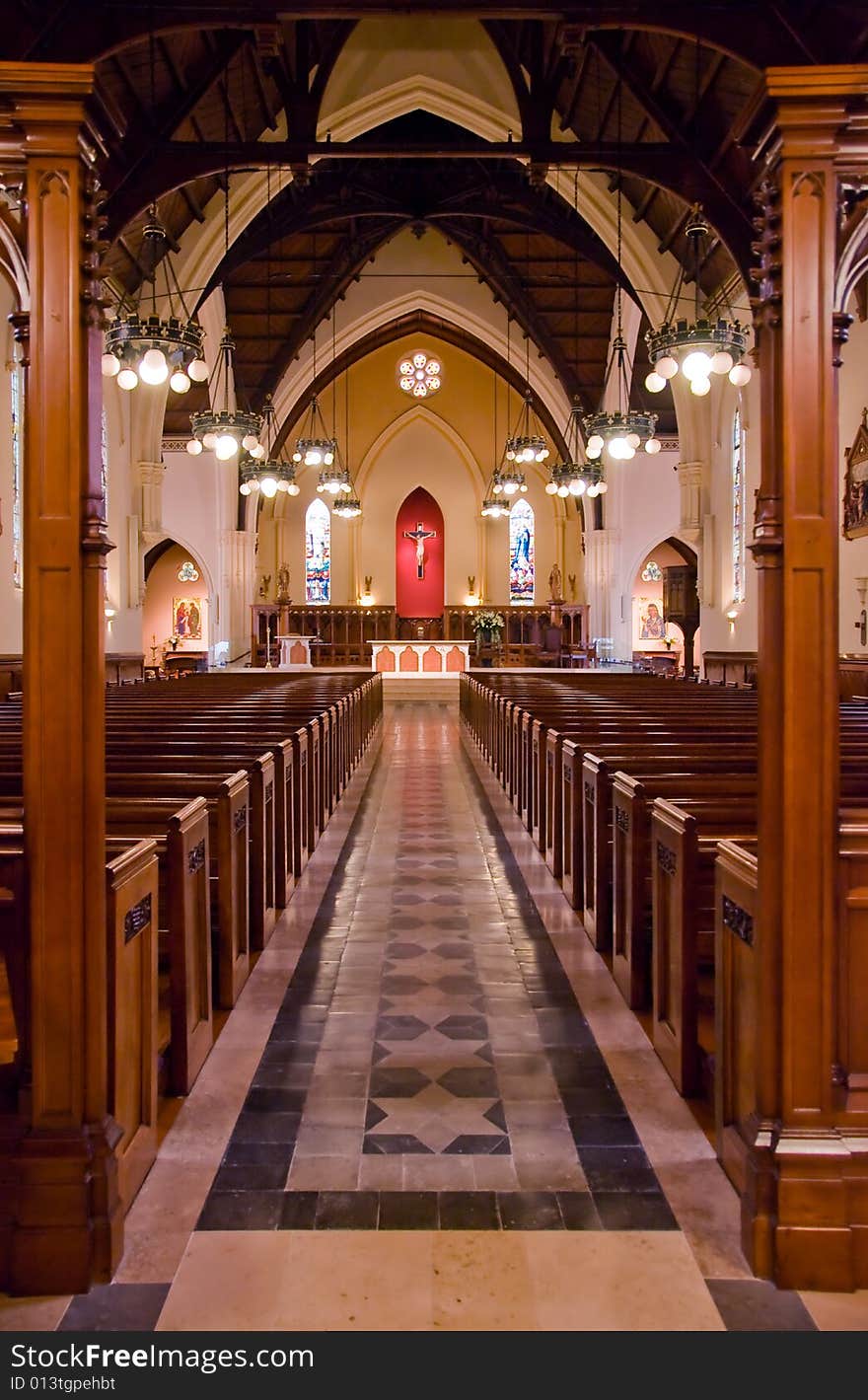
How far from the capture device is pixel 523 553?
2931 centimetres

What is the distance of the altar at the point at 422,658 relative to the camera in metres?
24.4

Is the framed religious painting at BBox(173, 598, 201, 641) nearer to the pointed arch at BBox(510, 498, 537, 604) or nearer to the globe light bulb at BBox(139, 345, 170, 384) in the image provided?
the pointed arch at BBox(510, 498, 537, 604)

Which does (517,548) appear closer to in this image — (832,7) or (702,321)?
(702,321)

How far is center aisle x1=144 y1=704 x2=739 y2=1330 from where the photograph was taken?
7.58 ft

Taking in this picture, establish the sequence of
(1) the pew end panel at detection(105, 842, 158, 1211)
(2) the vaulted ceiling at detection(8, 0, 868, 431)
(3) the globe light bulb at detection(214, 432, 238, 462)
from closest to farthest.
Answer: (1) the pew end panel at detection(105, 842, 158, 1211)
(2) the vaulted ceiling at detection(8, 0, 868, 431)
(3) the globe light bulb at detection(214, 432, 238, 462)

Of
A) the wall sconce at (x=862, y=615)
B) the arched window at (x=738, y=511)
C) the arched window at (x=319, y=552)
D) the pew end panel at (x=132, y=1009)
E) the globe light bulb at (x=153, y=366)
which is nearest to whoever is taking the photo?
the pew end panel at (x=132, y=1009)

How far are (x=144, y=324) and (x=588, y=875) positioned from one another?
7.36m

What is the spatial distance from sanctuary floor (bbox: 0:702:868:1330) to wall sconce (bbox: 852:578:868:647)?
6.94 meters

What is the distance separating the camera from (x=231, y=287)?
2150cm

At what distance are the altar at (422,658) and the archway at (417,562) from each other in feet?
15.6

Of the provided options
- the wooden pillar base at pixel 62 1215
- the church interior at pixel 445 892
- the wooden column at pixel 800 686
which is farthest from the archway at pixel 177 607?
the wooden column at pixel 800 686

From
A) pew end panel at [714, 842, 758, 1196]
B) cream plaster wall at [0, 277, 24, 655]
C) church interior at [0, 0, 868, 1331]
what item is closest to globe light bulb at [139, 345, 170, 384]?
church interior at [0, 0, 868, 1331]

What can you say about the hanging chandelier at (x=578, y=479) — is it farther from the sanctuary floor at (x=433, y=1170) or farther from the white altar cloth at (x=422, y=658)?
the sanctuary floor at (x=433, y=1170)

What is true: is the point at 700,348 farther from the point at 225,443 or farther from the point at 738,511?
the point at 738,511
